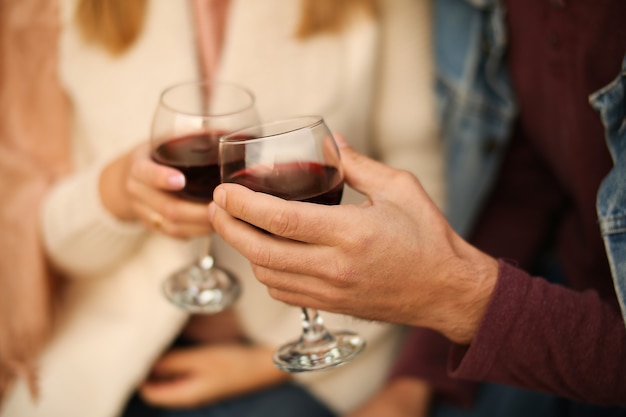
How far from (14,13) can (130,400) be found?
86 centimetres

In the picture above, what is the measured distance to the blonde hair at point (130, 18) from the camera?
125 cm

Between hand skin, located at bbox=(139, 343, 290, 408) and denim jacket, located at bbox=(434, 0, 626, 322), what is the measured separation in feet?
1.68

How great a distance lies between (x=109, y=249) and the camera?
4.04 feet

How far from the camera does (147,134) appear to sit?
126 cm

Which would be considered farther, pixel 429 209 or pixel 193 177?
pixel 193 177

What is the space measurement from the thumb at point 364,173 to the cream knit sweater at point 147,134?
1.26 feet

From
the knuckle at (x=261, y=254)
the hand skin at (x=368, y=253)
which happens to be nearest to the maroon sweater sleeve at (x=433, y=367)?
the hand skin at (x=368, y=253)

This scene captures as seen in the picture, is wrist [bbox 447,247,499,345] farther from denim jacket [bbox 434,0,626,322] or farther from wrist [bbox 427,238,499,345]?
denim jacket [bbox 434,0,626,322]

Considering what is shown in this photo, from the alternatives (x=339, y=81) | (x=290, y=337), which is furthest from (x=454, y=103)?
(x=290, y=337)

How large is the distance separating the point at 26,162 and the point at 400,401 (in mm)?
929

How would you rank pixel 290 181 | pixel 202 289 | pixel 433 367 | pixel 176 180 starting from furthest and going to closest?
1. pixel 433 367
2. pixel 202 289
3. pixel 176 180
4. pixel 290 181

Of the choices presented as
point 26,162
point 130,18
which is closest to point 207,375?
point 26,162

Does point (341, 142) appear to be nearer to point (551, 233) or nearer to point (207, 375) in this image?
point (207, 375)

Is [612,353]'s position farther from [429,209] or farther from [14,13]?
[14,13]
